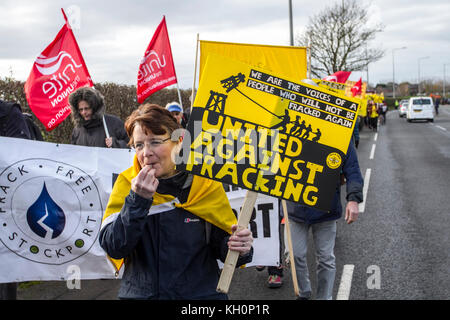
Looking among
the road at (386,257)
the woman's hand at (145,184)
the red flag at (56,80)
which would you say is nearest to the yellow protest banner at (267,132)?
the woman's hand at (145,184)

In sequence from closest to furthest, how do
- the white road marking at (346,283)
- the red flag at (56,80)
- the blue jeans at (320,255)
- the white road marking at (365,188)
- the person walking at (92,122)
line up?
the blue jeans at (320,255) < the white road marking at (346,283) < the person walking at (92,122) < the red flag at (56,80) < the white road marking at (365,188)

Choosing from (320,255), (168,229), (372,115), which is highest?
(168,229)

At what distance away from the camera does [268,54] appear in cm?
541

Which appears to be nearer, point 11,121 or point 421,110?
point 11,121

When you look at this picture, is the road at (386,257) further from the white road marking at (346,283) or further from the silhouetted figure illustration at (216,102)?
the silhouetted figure illustration at (216,102)

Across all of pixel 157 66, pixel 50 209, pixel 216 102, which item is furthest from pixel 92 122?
pixel 216 102

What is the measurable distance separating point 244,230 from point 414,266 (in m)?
3.73

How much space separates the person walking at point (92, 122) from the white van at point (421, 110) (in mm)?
33413

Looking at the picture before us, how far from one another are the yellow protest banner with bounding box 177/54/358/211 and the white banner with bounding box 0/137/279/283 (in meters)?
2.12

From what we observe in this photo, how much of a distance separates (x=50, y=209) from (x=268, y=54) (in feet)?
9.10

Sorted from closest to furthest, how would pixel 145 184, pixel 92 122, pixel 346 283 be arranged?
pixel 145 184 → pixel 346 283 → pixel 92 122

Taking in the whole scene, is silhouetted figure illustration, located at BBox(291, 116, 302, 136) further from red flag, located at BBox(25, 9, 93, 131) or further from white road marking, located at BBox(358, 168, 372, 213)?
white road marking, located at BBox(358, 168, 372, 213)

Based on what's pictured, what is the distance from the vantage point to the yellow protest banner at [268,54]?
17.1 ft

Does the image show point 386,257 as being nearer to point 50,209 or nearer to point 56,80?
point 50,209
